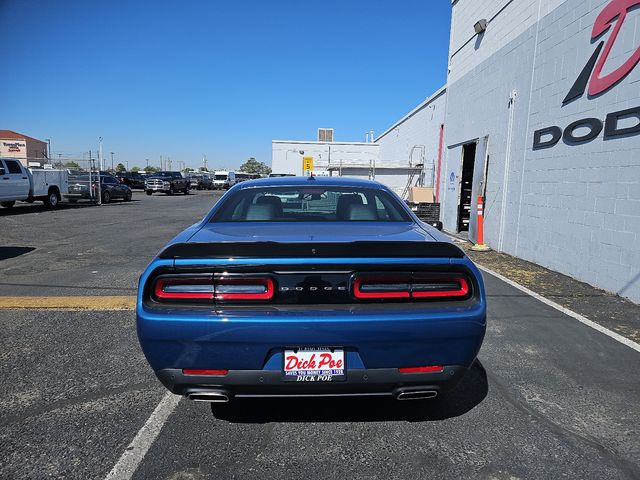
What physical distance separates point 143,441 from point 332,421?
1152 mm

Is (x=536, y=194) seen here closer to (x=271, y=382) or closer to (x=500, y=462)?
(x=500, y=462)

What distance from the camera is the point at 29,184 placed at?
59.8ft

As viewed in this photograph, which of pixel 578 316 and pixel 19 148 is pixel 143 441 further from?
pixel 19 148

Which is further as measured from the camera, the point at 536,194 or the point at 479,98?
the point at 479,98

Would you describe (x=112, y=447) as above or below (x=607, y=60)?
below

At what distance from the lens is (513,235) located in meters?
9.09

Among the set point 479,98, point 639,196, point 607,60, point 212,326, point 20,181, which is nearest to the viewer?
point 212,326

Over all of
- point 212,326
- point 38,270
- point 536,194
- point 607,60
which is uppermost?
point 607,60

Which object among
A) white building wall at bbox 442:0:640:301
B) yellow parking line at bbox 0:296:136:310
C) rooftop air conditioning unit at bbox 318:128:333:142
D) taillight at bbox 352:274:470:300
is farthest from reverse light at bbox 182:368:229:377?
rooftop air conditioning unit at bbox 318:128:333:142

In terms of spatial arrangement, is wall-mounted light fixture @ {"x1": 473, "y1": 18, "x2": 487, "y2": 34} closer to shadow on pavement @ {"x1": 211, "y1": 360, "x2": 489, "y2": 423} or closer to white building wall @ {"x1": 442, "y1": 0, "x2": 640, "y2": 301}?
white building wall @ {"x1": 442, "y1": 0, "x2": 640, "y2": 301}

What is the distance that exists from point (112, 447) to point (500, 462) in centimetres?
221

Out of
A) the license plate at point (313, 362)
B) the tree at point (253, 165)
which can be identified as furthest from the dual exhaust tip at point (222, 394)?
the tree at point (253, 165)

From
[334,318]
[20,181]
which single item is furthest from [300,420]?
[20,181]

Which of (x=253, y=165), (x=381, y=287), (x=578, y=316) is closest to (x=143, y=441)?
(x=381, y=287)
